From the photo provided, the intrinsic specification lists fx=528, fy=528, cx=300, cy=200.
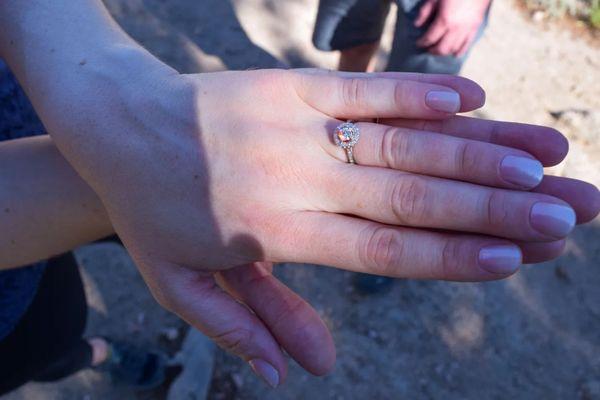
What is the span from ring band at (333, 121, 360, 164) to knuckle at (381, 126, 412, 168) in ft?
0.20

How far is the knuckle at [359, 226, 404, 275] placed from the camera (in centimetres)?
104

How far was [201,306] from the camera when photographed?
1106 millimetres

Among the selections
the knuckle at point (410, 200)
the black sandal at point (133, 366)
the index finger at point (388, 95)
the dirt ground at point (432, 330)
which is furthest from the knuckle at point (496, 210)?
the black sandal at point (133, 366)

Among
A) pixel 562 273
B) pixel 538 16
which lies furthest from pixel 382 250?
pixel 538 16

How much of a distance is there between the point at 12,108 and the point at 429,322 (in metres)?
1.94

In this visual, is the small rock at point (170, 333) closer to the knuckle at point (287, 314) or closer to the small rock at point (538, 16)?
the knuckle at point (287, 314)

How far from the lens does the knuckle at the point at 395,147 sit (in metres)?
1.08

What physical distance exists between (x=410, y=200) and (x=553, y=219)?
10.0 inches

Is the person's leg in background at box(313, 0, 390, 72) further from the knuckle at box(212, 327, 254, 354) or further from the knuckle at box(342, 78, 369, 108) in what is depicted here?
the knuckle at box(212, 327, 254, 354)

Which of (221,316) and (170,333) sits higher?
(221,316)

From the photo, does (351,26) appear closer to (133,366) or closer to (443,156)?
(443,156)

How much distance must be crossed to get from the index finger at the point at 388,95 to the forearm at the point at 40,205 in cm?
55

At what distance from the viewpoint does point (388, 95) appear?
43.9 inches

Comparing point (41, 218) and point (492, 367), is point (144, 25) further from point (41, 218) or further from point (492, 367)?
point (492, 367)
